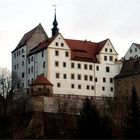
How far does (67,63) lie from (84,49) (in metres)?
7.10

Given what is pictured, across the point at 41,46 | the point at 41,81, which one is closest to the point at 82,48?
the point at 41,46

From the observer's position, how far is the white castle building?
12062 centimetres

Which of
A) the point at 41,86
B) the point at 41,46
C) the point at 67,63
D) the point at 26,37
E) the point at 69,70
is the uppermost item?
the point at 26,37

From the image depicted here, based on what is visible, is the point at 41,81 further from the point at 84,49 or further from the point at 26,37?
the point at 26,37

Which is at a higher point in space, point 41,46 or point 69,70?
point 41,46

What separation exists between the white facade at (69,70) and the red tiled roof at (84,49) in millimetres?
907

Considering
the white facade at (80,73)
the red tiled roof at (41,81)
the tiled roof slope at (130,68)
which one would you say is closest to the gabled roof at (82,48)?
the white facade at (80,73)

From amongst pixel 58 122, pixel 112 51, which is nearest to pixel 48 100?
pixel 58 122

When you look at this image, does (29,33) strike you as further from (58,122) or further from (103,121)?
(103,121)

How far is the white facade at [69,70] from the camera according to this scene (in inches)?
4734

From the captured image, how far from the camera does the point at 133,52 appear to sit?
438ft

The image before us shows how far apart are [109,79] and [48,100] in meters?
19.4

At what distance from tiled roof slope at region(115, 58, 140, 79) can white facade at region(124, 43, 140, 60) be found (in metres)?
4.49

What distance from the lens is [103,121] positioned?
9375cm
